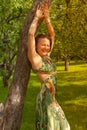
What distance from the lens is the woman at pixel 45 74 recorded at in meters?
6.66

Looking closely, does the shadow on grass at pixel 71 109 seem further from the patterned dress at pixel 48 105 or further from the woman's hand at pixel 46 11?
the woman's hand at pixel 46 11

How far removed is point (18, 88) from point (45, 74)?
2.96 ft

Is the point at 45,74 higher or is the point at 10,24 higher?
the point at 45,74

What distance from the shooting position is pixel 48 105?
22.0 ft

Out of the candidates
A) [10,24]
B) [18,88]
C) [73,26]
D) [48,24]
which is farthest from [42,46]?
[10,24]

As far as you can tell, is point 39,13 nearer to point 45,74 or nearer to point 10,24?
point 45,74

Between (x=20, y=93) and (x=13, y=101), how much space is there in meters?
0.23

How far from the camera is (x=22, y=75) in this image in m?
7.32

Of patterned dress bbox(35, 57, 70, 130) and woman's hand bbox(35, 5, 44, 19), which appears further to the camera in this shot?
woman's hand bbox(35, 5, 44, 19)

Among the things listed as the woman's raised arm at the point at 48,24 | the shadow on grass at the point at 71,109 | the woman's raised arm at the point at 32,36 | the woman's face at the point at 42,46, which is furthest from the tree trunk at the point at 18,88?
the shadow on grass at the point at 71,109

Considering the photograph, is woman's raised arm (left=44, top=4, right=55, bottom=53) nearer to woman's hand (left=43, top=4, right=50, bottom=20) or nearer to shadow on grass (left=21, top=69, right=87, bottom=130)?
woman's hand (left=43, top=4, right=50, bottom=20)

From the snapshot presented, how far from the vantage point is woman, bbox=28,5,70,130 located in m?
6.66

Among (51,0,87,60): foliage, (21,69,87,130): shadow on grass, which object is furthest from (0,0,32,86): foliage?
(21,69,87,130): shadow on grass

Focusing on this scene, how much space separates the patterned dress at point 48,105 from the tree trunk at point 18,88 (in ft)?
2.06
